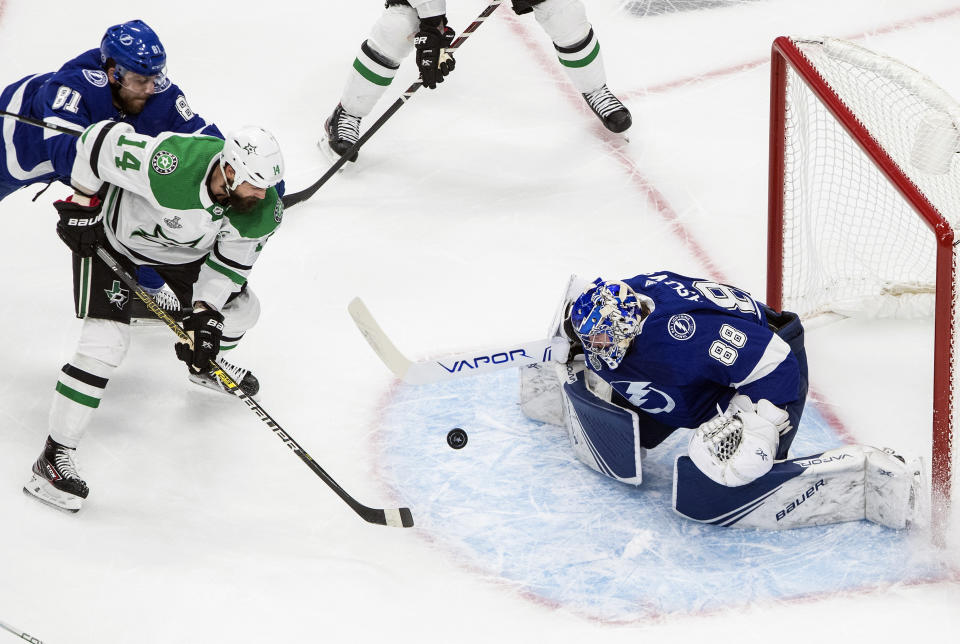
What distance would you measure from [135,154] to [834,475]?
194cm

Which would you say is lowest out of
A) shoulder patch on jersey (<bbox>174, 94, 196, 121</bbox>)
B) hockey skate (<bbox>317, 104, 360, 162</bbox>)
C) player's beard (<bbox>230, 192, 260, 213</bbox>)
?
hockey skate (<bbox>317, 104, 360, 162</bbox>)

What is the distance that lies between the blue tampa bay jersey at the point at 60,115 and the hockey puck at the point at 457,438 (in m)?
1.06

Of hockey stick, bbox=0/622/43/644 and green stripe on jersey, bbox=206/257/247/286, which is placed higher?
green stripe on jersey, bbox=206/257/247/286

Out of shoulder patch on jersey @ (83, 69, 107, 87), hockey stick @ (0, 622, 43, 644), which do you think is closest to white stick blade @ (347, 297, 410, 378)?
shoulder patch on jersey @ (83, 69, 107, 87)

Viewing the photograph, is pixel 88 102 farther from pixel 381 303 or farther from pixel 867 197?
pixel 867 197

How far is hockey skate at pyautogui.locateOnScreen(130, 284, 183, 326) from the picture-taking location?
3.96 m

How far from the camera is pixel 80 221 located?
129 inches

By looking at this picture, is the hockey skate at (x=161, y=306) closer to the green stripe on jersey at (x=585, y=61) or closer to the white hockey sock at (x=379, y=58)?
the white hockey sock at (x=379, y=58)

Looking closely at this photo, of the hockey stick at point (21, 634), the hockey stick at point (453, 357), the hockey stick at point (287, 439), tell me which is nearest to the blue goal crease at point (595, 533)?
the hockey stick at point (287, 439)

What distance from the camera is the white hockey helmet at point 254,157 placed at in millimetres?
3145

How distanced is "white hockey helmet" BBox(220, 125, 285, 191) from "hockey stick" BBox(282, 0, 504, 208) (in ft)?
4.34

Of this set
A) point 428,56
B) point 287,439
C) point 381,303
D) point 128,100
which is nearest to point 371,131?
point 428,56

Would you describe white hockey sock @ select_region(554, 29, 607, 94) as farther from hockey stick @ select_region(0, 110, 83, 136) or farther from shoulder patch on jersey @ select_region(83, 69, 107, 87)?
hockey stick @ select_region(0, 110, 83, 136)

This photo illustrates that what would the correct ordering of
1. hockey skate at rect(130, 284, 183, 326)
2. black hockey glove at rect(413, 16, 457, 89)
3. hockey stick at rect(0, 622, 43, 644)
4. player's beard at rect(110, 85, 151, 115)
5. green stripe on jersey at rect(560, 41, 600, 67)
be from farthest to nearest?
green stripe on jersey at rect(560, 41, 600, 67) < black hockey glove at rect(413, 16, 457, 89) < hockey skate at rect(130, 284, 183, 326) < player's beard at rect(110, 85, 151, 115) < hockey stick at rect(0, 622, 43, 644)
